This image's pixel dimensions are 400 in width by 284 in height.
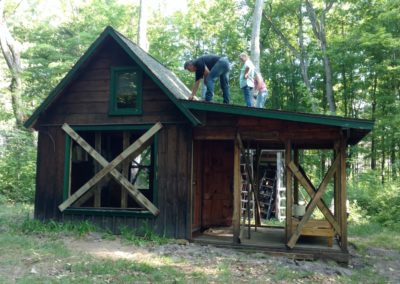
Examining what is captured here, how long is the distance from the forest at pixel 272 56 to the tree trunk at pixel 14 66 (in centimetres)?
5

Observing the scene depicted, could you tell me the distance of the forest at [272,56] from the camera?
755 inches

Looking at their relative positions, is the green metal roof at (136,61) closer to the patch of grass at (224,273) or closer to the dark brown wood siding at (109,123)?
the dark brown wood siding at (109,123)

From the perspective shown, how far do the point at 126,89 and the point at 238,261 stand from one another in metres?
5.19

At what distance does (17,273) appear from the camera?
270 inches

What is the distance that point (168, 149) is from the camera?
33.2 ft

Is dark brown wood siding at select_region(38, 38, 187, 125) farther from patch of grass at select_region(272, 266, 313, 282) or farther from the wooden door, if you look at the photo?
patch of grass at select_region(272, 266, 313, 282)

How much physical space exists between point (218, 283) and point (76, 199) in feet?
17.5

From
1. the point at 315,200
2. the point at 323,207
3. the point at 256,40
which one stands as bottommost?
the point at 323,207

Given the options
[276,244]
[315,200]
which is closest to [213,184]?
[276,244]

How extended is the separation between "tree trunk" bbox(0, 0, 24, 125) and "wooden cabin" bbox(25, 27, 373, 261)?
11.5 m

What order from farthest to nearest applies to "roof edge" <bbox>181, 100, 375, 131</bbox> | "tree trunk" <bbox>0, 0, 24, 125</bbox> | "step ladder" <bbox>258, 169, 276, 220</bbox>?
"tree trunk" <bbox>0, 0, 24, 125</bbox> < "step ladder" <bbox>258, 169, 276, 220</bbox> < "roof edge" <bbox>181, 100, 375, 131</bbox>

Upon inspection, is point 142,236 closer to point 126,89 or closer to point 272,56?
point 126,89

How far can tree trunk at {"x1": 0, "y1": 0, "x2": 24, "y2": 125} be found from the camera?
21672 mm

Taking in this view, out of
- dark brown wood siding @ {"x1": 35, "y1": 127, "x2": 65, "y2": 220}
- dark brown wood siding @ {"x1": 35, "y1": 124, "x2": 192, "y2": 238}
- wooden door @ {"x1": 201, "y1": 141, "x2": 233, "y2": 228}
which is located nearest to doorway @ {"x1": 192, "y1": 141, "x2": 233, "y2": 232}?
wooden door @ {"x1": 201, "y1": 141, "x2": 233, "y2": 228}
